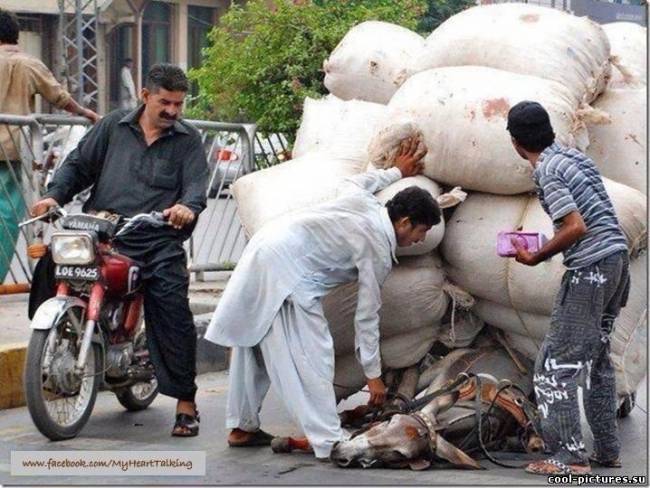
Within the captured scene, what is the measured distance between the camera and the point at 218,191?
10.2m

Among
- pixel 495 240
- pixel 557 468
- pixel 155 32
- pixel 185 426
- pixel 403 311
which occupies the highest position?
pixel 495 240

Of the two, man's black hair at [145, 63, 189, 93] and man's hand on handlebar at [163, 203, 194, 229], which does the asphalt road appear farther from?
man's black hair at [145, 63, 189, 93]

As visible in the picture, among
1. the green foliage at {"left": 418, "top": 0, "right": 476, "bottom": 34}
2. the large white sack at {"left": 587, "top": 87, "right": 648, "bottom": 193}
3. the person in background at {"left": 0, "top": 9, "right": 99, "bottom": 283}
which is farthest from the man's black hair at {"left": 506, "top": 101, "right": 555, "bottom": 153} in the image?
the green foliage at {"left": 418, "top": 0, "right": 476, "bottom": 34}

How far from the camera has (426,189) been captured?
605 centimetres

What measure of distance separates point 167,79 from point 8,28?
9.36ft

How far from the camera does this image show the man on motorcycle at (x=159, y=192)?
638 centimetres

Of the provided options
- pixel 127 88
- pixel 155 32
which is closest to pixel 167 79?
pixel 127 88

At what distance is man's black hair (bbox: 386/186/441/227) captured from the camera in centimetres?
573

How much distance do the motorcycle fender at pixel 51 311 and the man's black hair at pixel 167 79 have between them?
3.36ft

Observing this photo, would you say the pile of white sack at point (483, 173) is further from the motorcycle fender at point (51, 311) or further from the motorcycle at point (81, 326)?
the motorcycle fender at point (51, 311)

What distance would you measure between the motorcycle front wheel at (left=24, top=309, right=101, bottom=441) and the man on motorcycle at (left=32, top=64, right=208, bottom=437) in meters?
0.34

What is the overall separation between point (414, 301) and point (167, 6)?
28840mm

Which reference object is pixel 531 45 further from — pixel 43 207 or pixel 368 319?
pixel 43 207

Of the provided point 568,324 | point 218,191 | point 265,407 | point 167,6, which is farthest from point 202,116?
point 167,6
